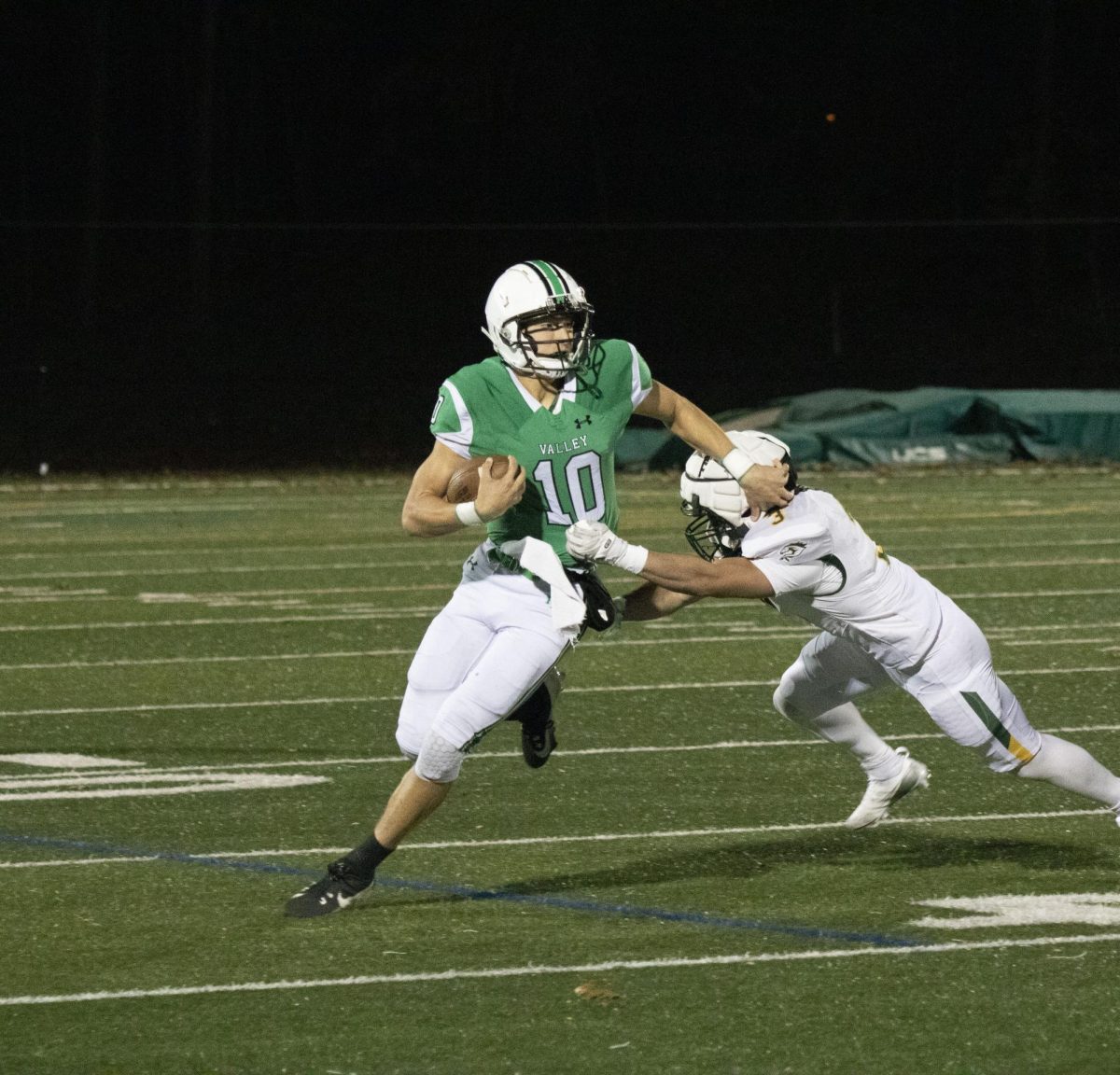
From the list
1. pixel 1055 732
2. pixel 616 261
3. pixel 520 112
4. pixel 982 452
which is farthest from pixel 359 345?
pixel 1055 732

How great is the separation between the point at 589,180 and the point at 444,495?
A: 44.0 m

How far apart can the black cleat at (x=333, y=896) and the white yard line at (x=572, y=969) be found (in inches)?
26.0

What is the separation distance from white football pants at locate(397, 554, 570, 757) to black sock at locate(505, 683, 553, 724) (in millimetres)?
266

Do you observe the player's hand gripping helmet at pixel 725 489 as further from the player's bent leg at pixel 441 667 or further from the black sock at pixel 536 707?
the player's bent leg at pixel 441 667

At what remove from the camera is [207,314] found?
132ft

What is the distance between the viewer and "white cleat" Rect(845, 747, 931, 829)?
7.55 metres

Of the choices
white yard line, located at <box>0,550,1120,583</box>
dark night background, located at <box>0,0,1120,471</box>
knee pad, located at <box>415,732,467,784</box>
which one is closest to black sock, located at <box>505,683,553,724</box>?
knee pad, located at <box>415,732,467,784</box>

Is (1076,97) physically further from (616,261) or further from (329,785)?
(329,785)

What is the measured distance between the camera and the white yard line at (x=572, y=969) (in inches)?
225

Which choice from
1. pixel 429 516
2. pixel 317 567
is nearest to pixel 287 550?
pixel 317 567

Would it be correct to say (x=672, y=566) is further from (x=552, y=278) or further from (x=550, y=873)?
(x=550, y=873)

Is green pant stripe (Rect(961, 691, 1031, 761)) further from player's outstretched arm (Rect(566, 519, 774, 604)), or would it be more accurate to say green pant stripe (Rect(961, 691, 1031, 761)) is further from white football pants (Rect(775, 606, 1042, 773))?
player's outstretched arm (Rect(566, 519, 774, 604))

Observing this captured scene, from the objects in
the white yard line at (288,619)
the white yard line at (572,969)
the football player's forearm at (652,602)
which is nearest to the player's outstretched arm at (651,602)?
the football player's forearm at (652,602)

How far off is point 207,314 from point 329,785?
32.4 m
